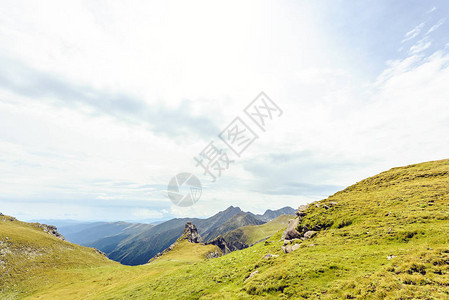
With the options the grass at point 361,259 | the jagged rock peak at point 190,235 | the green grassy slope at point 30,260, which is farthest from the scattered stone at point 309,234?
the jagged rock peak at point 190,235

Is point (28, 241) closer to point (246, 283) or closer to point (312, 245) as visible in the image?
point (246, 283)

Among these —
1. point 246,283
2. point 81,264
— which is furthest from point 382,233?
point 81,264

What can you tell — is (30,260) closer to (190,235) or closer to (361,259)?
(190,235)

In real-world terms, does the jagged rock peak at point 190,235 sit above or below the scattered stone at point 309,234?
below

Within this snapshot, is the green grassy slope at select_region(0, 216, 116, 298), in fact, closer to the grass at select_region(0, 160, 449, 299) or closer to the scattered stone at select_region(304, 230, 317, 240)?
the grass at select_region(0, 160, 449, 299)

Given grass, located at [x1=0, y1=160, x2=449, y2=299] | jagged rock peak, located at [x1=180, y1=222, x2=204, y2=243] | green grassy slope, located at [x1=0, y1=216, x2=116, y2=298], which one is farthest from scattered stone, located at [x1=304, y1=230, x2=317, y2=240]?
jagged rock peak, located at [x1=180, y1=222, x2=204, y2=243]

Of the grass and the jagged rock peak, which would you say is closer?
the grass

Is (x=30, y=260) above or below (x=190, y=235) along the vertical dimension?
above

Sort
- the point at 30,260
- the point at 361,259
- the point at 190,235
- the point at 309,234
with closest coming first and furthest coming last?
the point at 361,259 → the point at 309,234 → the point at 30,260 → the point at 190,235

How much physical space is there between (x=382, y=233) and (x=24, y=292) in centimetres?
10545

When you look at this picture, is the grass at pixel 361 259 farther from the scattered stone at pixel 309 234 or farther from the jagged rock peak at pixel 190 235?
the jagged rock peak at pixel 190 235

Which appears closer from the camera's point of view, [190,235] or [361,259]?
[361,259]

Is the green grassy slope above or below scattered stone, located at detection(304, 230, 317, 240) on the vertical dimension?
below

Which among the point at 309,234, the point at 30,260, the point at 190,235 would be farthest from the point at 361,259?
the point at 190,235
